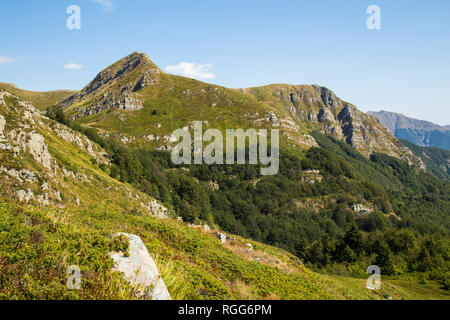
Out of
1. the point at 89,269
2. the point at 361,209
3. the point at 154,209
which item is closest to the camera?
the point at 89,269

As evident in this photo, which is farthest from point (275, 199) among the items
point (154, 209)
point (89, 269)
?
point (89, 269)

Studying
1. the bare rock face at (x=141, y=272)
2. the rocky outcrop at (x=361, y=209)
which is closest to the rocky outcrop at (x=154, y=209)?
the bare rock face at (x=141, y=272)

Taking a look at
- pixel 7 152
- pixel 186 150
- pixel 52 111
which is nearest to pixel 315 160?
pixel 186 150

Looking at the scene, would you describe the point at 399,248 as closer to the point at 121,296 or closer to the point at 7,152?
the point at 121,296

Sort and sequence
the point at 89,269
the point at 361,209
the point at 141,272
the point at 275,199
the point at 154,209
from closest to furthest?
1. the point at 89,269
2. the point at 141,272
3. the point at 154,209
4. the point at 275,199
5. the point at 361,209

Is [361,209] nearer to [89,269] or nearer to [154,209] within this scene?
[154,209]

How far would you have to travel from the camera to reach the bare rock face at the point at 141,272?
7.03 metres

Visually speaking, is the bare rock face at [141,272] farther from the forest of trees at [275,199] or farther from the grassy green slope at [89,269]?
the forest of trees at [275,199]

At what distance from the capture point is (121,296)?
646 centimetres

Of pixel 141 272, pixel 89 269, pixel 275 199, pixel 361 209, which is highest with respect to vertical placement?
pixel 89 269

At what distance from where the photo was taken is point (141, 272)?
761 centimetres

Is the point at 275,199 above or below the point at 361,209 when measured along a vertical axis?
above

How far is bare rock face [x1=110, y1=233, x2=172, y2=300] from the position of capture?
7.03 metres

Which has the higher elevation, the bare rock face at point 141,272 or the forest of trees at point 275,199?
the bare rock face at point 141,272
